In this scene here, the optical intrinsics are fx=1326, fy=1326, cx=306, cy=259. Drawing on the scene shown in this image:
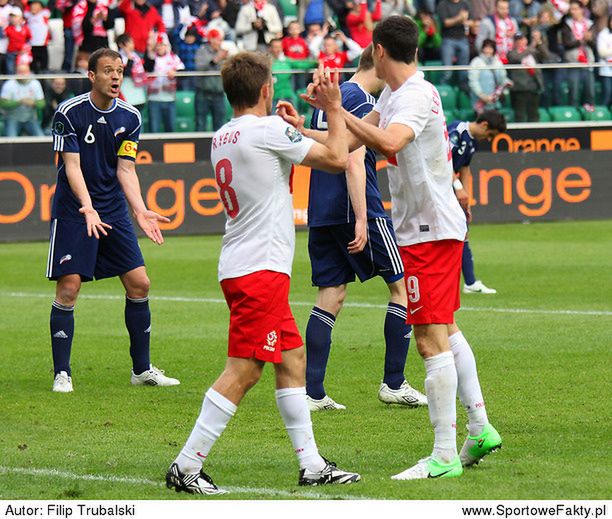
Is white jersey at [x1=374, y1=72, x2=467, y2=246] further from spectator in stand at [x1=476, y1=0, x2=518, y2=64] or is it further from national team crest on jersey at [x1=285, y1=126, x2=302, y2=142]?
spectator in stand at [x1=476, y1=0, x2=518, y2=64]

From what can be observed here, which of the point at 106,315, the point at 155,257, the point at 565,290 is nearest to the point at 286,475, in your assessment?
the point at 106,315

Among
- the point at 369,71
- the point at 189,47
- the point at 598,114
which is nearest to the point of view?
the point at 369,71

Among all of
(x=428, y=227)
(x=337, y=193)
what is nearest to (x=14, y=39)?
(x=337, y=193)

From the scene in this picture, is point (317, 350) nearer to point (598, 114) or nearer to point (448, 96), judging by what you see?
point (448, 96)

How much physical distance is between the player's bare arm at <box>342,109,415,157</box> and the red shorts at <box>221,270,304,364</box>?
0.75 m

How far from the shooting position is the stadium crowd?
70.1ft

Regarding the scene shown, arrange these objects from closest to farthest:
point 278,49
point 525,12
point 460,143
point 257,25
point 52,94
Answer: point 460,143 < point 52,94 < point 278,49 < point 257,25 < point 525,12

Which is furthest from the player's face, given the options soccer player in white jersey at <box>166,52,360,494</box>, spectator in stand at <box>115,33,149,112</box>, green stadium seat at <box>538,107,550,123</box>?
green stadium seat at <box>538,107,550,123</box>

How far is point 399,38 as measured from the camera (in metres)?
6.38

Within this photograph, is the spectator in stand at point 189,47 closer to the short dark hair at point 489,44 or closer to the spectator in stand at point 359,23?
the spectator in stand at point 359,23

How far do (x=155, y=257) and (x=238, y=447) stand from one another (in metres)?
11.6

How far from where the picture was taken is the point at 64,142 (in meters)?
9.14

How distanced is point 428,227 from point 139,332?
360 centimetres
